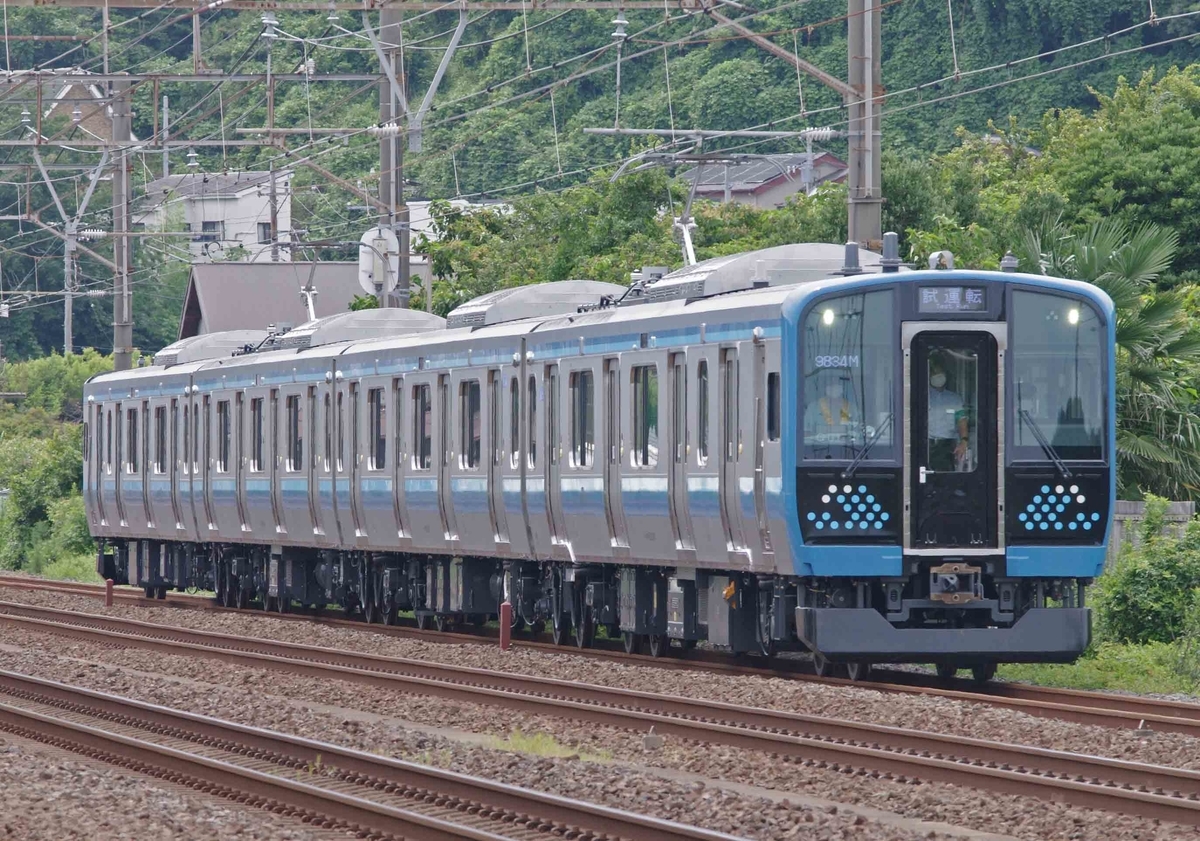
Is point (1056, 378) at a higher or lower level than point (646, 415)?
higher

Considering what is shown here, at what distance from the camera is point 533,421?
2130cm

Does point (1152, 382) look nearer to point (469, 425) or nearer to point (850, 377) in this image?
point (850, 377)

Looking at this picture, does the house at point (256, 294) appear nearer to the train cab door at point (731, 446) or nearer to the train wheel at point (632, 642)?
the train wheel at point (632, 642)

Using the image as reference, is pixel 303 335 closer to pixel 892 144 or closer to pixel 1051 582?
pixel 1051 582

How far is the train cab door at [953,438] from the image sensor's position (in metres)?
16.4

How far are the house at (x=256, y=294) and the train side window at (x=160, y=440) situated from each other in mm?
28165

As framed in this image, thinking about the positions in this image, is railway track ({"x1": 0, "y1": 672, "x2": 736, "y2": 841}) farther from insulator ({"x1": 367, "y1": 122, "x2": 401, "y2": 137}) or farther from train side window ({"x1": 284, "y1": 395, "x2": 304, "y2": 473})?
insulator ({"x1": 367, "y1": 122, "x2": 401, "y2": 137})

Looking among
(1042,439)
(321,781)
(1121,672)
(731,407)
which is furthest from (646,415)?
(321,781)

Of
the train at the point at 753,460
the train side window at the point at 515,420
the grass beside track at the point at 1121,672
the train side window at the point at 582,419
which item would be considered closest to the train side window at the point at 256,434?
the train at the point at 753,460

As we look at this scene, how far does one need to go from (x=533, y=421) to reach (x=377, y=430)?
13.6 feet

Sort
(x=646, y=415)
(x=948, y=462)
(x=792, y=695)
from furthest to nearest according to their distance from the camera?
1. (x=646, y=415)
2. (x=948, y=462)
3. (x=792, y=695)

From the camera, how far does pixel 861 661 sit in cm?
1681

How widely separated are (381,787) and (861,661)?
549cm

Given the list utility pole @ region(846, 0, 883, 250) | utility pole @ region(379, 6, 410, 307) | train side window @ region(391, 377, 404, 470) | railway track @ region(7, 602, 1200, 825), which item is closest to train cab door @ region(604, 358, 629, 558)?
railway track @ region(7, 602, 1200, 825)
